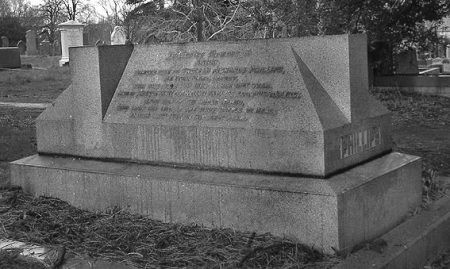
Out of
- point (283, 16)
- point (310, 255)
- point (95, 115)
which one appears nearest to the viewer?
point (310, 255)

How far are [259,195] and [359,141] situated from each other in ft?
3.18

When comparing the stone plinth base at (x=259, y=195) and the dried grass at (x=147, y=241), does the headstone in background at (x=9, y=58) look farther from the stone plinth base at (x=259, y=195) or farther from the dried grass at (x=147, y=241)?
the dried grass at (x=147, y=241)

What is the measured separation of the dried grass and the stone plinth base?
0.10 metres

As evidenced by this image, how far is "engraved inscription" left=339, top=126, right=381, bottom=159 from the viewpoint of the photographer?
4453mm

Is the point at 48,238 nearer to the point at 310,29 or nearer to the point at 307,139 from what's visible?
the point at 307,139

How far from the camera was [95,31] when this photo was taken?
48.3 metres

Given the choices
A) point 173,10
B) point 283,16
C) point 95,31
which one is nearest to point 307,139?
point 283,16

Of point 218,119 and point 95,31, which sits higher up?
point 95,31

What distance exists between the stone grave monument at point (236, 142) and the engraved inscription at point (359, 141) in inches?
0.6

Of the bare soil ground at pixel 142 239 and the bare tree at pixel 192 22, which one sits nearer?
the bare soil ground at pixel 142 239

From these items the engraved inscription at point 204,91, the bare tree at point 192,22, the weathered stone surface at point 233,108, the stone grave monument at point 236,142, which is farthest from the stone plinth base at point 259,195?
the bare tree at point 192,22

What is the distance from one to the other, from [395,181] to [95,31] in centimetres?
4581

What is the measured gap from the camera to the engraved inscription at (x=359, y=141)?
445 cm

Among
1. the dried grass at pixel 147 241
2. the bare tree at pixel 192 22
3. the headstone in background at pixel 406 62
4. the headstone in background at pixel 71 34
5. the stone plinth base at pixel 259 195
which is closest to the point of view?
the dried grass at pixel 147 241
